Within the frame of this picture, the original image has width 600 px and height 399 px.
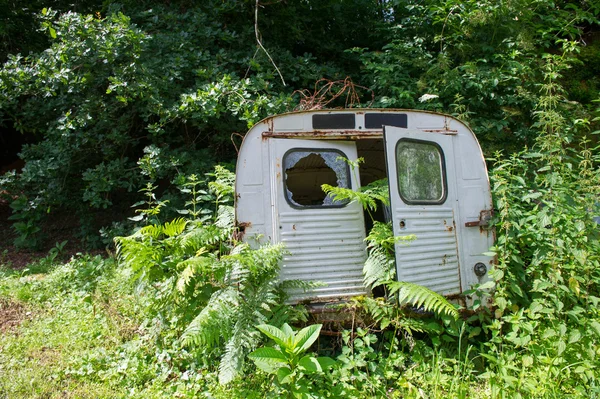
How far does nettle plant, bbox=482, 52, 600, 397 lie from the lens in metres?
4.11

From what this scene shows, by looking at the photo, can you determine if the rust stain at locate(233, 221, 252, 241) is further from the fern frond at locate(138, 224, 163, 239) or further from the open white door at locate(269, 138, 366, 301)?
the fern frond at locate(138, 224, 163, 239)

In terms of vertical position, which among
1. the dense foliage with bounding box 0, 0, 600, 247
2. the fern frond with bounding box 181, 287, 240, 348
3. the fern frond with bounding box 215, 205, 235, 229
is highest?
the dense foliage with bounding box 0, 0, 600, 247

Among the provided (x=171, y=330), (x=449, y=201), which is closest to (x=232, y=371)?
(x=171, y=330)

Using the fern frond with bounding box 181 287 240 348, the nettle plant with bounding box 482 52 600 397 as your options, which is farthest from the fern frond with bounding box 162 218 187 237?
the nettle plant with bounding box 482 52 600 397

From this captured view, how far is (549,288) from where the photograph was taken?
459cm

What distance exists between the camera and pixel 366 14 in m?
10.9

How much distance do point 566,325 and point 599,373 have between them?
1.68 ft

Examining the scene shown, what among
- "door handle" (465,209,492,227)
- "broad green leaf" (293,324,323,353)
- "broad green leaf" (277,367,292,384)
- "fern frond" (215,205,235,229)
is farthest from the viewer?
"fern frond" (215,205,235,229)

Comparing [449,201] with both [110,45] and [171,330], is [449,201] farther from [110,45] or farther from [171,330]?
[110,45]

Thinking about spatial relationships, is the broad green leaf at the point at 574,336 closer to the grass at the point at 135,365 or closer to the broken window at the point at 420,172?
the grass at the point at 135,365

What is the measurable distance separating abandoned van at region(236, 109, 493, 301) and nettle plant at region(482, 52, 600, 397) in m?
0.34

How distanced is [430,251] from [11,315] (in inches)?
199

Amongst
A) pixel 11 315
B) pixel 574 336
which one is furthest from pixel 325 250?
pixel 11 315

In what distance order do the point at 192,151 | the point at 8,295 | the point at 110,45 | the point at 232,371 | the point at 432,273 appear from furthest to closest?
1. the point at 192,151
2. the point at 110,45
3. the point at 8,295
4. the point at 432,273
5. the point at 232,371
